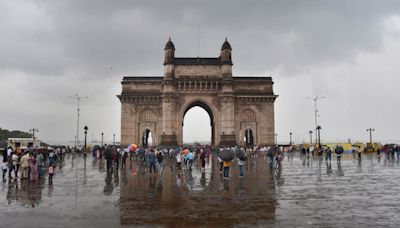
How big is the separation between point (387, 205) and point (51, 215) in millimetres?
9325

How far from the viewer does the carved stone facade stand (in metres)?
54.2

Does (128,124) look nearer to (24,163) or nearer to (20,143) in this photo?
(20,143)

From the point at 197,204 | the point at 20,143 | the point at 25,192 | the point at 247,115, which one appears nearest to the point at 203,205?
the point at 197,204

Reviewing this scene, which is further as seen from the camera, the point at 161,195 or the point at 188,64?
the point at 188,64

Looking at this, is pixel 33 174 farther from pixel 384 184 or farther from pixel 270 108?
pixel 270 108

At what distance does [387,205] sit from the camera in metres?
9.98

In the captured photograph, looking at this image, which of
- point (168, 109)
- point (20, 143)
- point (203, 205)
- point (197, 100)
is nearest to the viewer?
point (203, 205)

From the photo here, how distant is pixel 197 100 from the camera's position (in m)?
55.8

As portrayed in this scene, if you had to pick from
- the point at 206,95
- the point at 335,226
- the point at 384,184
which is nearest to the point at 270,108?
the point at 206,95

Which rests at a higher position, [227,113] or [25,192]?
[227,113]

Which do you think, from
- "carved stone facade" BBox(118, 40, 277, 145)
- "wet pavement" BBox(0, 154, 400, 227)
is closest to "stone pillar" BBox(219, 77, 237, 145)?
"carved stone facade" BBox(118, 40, 277, 145)

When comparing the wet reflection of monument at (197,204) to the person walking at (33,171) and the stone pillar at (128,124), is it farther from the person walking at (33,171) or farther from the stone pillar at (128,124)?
the stone pillar at (128,124)

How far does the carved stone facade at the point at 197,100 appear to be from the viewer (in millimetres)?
54219

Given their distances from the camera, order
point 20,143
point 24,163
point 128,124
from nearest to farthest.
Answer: point 24,163
point 20,143
point 128,124
